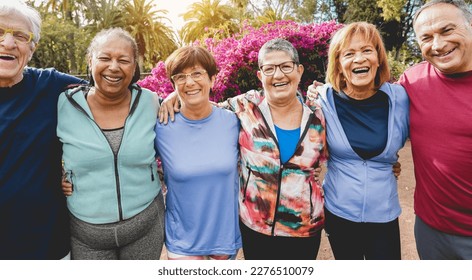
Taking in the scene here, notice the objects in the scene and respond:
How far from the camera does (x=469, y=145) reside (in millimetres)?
2277

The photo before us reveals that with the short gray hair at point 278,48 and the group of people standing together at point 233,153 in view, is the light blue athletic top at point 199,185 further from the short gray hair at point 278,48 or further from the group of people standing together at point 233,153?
the short gray hair at point 278,48

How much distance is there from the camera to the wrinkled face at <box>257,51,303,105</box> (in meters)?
2.57

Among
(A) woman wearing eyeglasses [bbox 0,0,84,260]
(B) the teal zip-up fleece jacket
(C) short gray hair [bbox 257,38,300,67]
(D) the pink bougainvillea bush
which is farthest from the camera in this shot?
(D) the pink bougainvillea bush

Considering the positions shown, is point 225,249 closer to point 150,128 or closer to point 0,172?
point 150,128

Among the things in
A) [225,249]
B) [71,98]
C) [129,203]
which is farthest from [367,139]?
[71,98]

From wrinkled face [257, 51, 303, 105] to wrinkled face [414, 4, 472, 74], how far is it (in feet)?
3.35

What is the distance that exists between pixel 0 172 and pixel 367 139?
2.50m

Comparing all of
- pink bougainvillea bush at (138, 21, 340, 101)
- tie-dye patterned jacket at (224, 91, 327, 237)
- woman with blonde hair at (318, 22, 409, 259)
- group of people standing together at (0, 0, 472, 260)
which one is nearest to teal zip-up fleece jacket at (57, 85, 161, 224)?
group of people standing together at (0, 0, 472, 260)

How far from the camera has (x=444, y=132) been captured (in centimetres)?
237

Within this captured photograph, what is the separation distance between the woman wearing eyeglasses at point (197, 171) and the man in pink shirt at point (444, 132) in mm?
1403

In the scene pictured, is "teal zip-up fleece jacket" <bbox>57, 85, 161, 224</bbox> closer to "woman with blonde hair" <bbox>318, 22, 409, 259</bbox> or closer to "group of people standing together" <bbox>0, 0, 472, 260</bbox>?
"group of people standing together" <bbox>0, 0, 472, 260</bbox>

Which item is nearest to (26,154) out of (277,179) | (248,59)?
(277,179)

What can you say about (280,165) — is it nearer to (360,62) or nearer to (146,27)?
(360,62)

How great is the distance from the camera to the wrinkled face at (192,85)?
8.18ft
